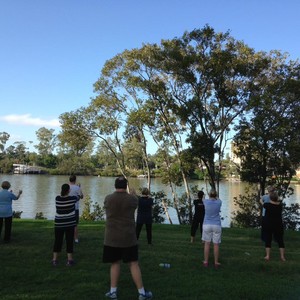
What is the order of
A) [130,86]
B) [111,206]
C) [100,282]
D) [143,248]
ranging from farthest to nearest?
1. [130,86]
2. [143,248]
3. [100,282]
4. [111,206]

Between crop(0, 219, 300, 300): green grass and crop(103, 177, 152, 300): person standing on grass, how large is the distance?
41 centimetres

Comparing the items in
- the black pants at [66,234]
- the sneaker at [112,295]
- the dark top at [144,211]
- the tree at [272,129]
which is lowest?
the sneaker at [112,295]

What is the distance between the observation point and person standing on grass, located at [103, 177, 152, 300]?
5.07 meters

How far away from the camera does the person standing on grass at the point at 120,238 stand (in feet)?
16.6

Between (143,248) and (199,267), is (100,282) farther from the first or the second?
(143,248)

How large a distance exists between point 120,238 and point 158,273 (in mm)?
1903

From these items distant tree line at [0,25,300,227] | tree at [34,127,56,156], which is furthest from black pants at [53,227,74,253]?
tree at [34,127,56,156]

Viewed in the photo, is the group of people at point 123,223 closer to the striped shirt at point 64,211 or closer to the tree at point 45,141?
the striped shirt at point 64,211

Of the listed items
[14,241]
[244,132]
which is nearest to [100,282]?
[14,241]

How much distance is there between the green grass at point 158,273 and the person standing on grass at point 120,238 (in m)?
0.41

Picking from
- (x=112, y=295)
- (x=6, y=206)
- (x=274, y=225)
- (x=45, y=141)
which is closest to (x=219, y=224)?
(x=274, y=225)

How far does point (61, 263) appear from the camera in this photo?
706 cm

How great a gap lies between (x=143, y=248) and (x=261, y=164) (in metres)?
10.6

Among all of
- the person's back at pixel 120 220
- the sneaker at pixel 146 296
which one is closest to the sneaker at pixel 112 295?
the sneaker at pixel 146 296
